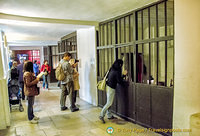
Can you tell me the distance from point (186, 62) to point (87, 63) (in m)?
3.61

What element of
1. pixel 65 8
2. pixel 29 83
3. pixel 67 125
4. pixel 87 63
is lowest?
pixel 67 125

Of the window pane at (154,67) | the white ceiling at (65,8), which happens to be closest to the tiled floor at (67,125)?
the window pane at (154,67)

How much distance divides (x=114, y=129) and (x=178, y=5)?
2722 millimetres

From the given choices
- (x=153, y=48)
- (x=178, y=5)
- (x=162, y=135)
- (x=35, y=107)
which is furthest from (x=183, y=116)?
(x=35, y=107)

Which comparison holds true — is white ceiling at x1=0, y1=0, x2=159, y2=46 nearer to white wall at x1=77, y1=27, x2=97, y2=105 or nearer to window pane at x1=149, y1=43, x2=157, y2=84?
white wall at x1=77, y1=27, x2=97, y2=105

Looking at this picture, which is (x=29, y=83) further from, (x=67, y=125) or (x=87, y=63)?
(x=87, y=63)

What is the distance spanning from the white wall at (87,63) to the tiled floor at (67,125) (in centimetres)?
85

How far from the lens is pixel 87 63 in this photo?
225 inches

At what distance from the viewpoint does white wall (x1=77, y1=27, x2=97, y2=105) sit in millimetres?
5368

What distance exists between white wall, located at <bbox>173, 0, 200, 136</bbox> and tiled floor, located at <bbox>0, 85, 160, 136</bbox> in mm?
889

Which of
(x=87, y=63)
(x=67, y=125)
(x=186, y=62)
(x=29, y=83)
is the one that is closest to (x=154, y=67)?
(x=186, y=62)

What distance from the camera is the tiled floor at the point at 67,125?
11.3 ft

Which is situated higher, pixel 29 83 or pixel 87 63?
pixel 87 63

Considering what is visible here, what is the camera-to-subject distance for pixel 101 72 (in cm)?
516
